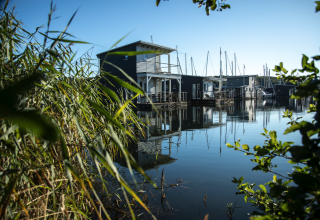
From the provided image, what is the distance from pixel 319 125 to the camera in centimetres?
67

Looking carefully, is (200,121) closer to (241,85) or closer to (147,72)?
(147,72)

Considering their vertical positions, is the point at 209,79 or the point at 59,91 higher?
the point at 209,79

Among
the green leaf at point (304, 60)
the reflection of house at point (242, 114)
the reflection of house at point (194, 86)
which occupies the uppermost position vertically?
the reflection of house at point (194, 86)

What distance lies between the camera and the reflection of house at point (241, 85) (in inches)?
1631

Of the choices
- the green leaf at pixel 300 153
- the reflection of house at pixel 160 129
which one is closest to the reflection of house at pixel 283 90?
the reflection of house at pixel 160 129

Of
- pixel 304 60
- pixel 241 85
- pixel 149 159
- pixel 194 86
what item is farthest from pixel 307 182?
pixel 241 85

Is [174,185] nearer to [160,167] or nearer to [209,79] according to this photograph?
[160,167]

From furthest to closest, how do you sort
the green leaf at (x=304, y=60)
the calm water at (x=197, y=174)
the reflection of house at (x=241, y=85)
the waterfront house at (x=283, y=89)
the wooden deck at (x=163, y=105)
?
the waterfront house at (x=283, y=89)
the reflection of house at (x=241, y=85)
the wooden deck at (x=163, y=105)
the calm water at (x=197, y=174)
the green leaf at (x=304, y=60)

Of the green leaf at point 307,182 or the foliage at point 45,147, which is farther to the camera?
the foliage at point 45,147

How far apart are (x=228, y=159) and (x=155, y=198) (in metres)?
2.54

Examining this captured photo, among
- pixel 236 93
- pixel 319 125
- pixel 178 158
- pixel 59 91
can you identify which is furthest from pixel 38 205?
pixel 236 93

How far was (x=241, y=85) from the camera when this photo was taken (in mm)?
41750

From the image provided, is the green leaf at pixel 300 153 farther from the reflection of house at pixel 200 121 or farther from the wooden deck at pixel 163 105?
the wooden deck at pixel 163 105

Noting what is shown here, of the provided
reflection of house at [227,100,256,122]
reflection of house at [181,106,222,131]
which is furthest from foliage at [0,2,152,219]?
reflection of house at [227,100,256,122]
